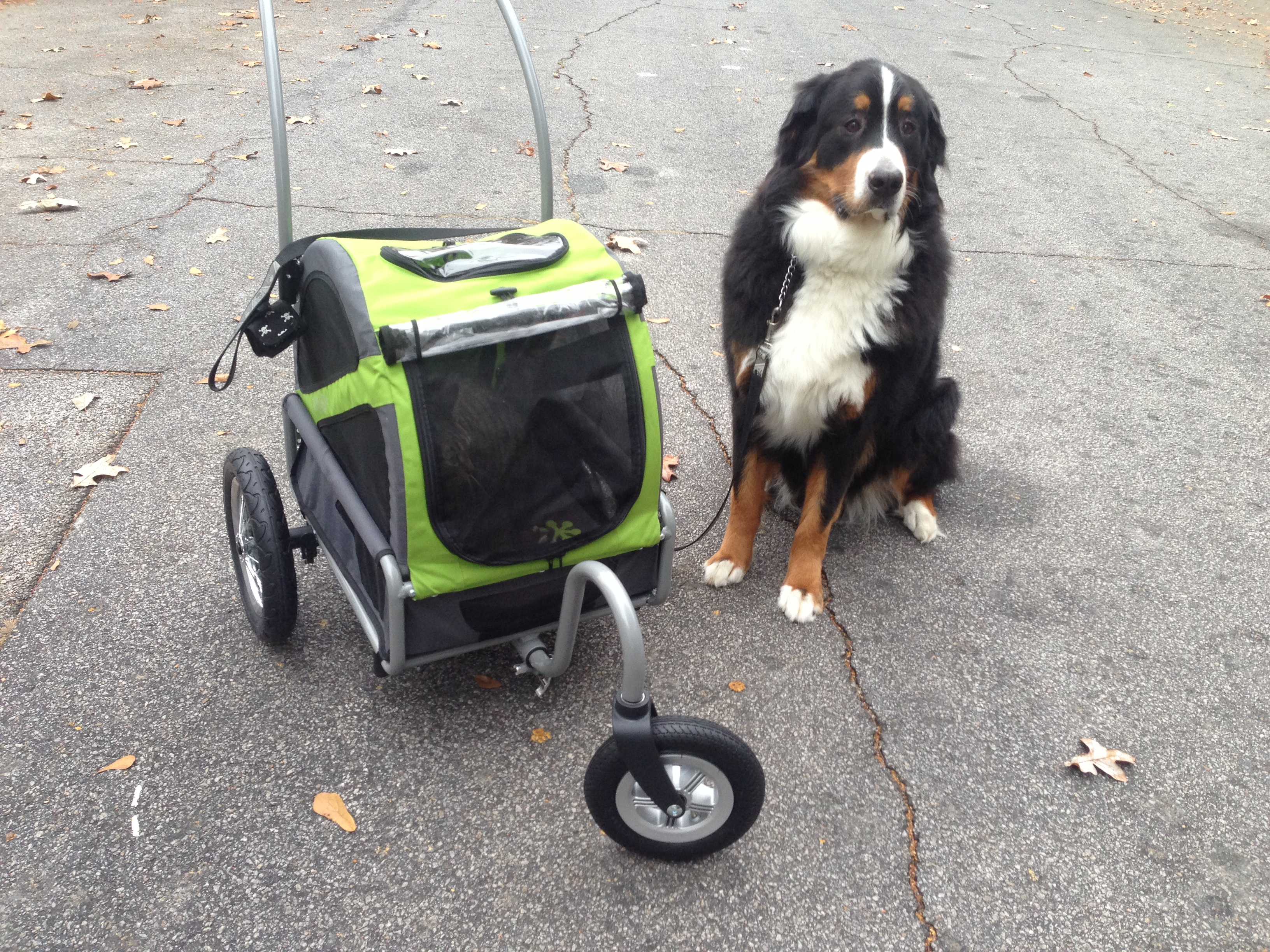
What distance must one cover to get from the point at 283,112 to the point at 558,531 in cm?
118

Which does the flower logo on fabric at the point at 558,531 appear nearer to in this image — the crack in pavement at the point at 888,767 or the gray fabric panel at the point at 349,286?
the gray fabric panel at the point at 349,286

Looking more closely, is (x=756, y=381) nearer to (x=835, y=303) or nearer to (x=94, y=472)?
(x=835, y=303)

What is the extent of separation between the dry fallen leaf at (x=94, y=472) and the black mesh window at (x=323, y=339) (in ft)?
3.73

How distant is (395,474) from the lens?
5.82 ft

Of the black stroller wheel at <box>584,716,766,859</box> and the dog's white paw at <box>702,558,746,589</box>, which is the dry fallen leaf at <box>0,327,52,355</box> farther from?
the black stroller wheel at <box>584,716,766,859</box>

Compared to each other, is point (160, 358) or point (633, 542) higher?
point (633, 542)

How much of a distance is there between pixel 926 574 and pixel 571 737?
1.35 meters

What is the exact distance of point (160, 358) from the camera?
3672mm

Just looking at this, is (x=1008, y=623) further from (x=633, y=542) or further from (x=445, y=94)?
(x=445, y=94)

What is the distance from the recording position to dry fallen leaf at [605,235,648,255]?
190 inches

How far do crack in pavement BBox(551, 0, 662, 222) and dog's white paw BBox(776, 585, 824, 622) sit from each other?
3.05 m

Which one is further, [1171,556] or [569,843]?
[1171,556]

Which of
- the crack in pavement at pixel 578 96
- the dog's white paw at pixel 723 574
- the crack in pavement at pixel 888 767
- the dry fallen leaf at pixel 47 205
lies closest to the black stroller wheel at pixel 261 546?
the dog's white paw at pixel 723 574

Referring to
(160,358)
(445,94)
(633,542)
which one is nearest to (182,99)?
(445,94)
